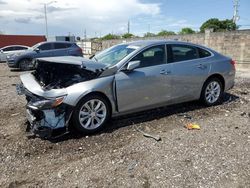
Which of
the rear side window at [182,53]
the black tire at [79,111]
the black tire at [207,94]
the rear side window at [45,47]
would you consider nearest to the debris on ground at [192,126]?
the black tire at [207,94]

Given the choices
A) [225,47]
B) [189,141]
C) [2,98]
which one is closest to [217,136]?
[189,141]

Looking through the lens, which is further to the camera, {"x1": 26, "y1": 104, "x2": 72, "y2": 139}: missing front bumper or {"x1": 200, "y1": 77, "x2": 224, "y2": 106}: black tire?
{"x1": 200, "y1": 77, "x2": 224, "y2": 106}: black tire

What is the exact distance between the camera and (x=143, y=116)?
19.1 ft

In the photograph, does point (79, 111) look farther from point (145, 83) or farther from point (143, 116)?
point (143, 116)

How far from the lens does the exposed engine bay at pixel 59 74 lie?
4895 millimetres

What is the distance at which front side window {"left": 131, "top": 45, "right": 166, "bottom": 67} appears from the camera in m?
5.46

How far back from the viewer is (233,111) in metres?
6.27

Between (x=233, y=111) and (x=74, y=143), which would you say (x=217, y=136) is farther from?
(x=74, y=143)

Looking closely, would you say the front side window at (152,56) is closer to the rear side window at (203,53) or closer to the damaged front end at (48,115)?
the rear side window at (203,53)

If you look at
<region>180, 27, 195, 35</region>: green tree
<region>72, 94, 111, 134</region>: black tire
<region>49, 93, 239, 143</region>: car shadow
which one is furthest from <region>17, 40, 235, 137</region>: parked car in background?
<region>180, 27, 195, 35</region>: green tree

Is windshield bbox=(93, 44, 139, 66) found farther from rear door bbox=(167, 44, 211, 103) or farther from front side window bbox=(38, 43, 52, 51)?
front side window bbox=(38, 43, 52, 51)

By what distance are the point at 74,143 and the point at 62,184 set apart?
119 centimetres

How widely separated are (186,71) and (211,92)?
106 cm

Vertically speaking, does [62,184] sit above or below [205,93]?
below
